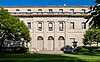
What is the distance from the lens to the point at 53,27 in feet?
212

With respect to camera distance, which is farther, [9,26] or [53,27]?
[53,27]

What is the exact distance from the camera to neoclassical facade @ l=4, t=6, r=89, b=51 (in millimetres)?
64250

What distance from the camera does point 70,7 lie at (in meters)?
67.4

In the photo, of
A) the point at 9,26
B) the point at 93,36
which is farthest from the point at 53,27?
the point at 9,26

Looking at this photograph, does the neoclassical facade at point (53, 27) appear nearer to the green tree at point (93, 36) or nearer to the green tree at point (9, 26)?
the green tree at point (93, 36)

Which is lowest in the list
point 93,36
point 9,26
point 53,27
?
point 93,36

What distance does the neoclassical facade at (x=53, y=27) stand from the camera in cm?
6425

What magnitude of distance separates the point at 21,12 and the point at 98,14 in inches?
2293

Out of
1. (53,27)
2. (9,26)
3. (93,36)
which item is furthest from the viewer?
(53,27)

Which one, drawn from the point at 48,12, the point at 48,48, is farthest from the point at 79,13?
the point at 48,48

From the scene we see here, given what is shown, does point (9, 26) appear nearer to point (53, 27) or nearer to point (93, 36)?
point (93, 36)

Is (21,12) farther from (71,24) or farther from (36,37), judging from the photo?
(71,24)

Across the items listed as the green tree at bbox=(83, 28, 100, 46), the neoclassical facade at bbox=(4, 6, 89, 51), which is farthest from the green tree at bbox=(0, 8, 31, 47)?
the neoclassical facade at bbox=(4, 6, 89, 51)

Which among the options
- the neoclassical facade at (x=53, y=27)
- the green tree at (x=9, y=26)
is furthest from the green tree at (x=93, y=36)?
the green tree at (x=9, y=26)
